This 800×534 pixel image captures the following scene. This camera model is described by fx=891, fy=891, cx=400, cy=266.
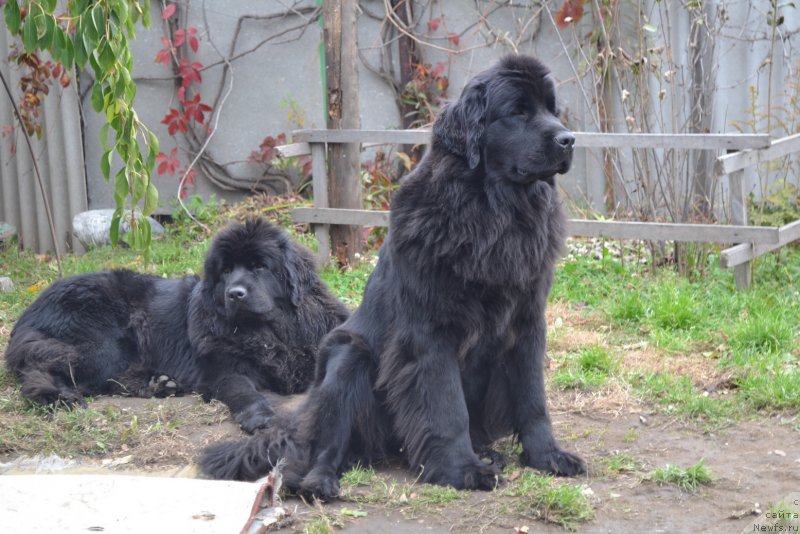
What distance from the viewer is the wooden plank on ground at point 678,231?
5.98 metres

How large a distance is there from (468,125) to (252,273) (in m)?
1.91

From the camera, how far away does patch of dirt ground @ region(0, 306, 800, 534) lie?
317 centimetres

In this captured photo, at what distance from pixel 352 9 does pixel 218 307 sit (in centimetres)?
309

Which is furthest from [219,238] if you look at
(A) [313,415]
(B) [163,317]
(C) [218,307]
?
(A) [313,415]

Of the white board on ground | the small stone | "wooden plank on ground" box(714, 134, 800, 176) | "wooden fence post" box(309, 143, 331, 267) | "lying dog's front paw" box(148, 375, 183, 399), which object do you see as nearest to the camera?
the white board on ground

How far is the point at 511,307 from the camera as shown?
3576 mm

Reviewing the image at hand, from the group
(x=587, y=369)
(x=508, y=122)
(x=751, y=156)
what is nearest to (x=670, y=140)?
(x=751, y=156)

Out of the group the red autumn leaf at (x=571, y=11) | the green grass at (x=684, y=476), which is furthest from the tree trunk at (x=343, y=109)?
the green grass at (x=684, y=476)

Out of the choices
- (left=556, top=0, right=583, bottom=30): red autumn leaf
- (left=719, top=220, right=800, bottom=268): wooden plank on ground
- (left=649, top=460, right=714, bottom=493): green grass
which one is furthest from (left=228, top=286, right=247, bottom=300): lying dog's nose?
(left=556, top=0, right=583, bottom=30): red autumn leaf

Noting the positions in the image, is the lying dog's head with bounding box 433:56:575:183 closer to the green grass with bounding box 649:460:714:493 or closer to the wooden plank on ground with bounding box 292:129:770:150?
the green grass with bounding box 649:460:714:493

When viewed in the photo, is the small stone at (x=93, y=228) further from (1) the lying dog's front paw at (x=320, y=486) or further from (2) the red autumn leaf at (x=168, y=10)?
(1) the lying dog's front paw at (x=320, y=486)

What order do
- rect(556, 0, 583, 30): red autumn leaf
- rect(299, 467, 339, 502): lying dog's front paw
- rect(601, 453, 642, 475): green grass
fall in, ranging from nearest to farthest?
rect(299, 467, 339, 502): lying dog's front paw
rect(601, 453, 642, 475): green grass
rect(556, 0, 583, 30): red autumn leaf

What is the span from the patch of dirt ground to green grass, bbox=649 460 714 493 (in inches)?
1.3

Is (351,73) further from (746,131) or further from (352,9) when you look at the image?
(746,131)
